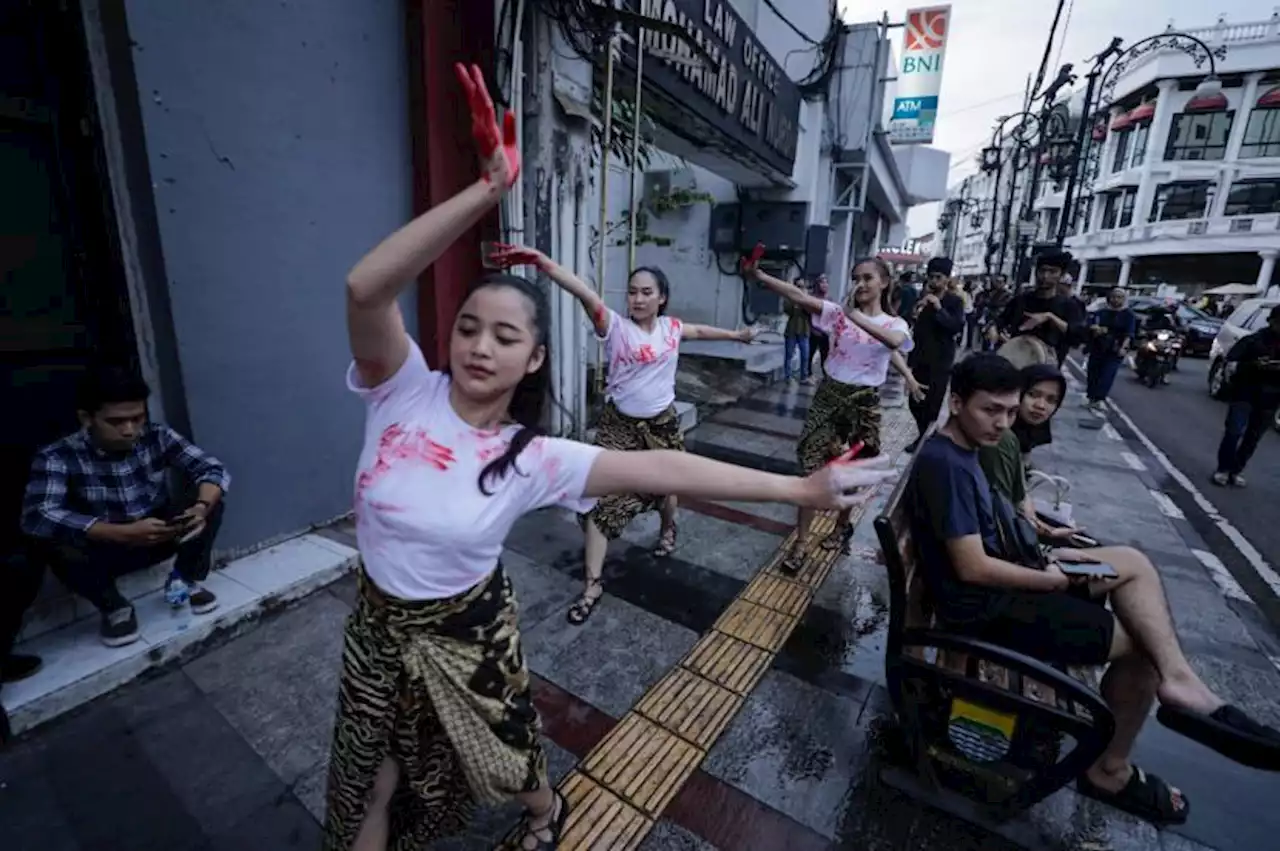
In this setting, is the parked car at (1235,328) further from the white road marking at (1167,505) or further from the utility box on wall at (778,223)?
the utility box on wall at (778,223)

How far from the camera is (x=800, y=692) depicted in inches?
114

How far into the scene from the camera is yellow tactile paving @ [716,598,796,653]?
10.8 feet

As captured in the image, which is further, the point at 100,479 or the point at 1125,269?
the point at 1125,269

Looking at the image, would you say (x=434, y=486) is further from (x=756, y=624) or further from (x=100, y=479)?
(x=756, y=624)

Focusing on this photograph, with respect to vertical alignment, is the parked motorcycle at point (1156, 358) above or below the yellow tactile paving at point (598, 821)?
above

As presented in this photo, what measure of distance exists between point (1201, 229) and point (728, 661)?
4101 centimetres

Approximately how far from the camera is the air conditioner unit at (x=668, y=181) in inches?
464

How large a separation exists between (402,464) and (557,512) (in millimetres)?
3415

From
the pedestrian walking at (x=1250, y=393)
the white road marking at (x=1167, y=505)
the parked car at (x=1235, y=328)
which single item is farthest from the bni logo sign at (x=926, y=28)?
the white road marking at (x=1167, y=505)

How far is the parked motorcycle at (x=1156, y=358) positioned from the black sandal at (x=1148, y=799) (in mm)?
13286

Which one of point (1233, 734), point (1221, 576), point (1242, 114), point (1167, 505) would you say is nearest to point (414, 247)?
point (1233, 734)

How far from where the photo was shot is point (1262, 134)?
104 ft

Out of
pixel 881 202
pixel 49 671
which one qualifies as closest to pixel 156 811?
pixel 49 671

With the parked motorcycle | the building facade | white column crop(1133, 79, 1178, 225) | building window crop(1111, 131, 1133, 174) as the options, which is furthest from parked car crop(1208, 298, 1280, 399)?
building window crop(1111, 131, 1133, 174)
